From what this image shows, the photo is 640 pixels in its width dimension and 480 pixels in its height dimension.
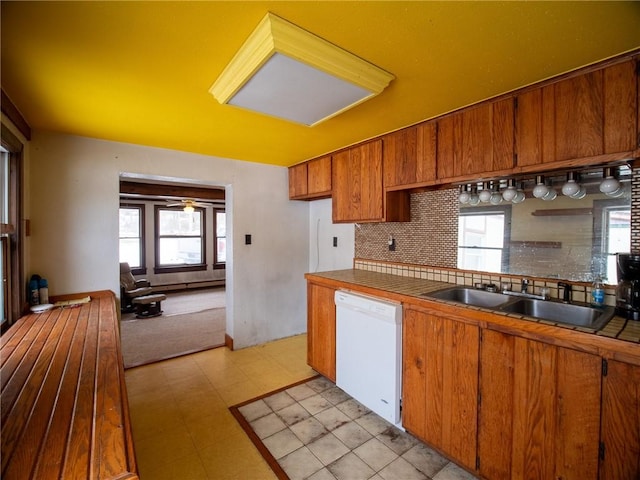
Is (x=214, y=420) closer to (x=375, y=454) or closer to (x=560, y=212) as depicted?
(x=375, y=454)

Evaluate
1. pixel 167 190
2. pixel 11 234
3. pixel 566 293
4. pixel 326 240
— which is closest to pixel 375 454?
pixel 566 293

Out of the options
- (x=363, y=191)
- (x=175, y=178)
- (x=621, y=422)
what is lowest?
(x=621, y=422)

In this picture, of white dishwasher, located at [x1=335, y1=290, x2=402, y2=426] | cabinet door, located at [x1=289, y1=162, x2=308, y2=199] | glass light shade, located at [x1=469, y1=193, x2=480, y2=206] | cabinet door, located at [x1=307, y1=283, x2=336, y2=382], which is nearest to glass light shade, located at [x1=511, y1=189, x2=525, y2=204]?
glass light shade, located at [x1=469, y1=193, x2=480, y2=206]

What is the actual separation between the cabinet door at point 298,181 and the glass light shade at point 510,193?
2056mm

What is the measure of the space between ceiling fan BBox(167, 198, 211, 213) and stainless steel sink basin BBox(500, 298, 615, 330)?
5.64 m

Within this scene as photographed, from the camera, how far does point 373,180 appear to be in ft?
8.62

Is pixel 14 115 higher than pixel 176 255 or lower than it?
higher

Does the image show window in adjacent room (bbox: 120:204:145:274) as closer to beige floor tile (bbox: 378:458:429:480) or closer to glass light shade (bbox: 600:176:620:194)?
beige floor tile (bbox: 378:458:429:480)

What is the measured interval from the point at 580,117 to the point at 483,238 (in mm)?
978

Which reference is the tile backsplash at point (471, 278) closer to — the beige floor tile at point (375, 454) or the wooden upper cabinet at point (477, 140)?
the wooden upper cabinet at point (477, 140)

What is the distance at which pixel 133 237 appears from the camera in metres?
6.62

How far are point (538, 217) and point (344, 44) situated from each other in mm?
1682

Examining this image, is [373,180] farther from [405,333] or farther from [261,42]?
[261,42]

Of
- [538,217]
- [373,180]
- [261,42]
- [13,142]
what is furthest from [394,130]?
[13,142]
